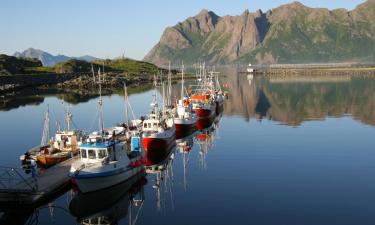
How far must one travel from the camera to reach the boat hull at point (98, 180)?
36844 mm

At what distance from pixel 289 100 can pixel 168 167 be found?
264 feet

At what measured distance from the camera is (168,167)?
1946 inches

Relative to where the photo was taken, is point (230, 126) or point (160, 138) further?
point (230, 126)

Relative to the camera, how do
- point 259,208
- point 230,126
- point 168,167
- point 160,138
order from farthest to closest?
1. point 230,126
2. point 160,138
3. point 168,167
4. point 259,208

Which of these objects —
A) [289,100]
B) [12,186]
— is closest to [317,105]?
[289,100]

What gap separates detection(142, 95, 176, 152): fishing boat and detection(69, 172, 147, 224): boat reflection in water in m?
10.9

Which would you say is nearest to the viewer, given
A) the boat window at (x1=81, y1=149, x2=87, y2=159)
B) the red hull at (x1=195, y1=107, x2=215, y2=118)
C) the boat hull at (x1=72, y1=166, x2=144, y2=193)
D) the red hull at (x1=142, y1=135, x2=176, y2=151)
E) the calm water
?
the calm water

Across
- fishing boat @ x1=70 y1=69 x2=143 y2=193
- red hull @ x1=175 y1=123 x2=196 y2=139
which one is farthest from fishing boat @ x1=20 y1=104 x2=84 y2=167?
red hull @ x1=175 y1=123 x2=196 y2=139

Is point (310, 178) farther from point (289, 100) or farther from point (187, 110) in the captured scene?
point (289, 100)

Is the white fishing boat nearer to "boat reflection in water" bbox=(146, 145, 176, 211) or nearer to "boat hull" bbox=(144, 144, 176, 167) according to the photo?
"boat reflection in water" bbox=(146, 145, 176, 211)

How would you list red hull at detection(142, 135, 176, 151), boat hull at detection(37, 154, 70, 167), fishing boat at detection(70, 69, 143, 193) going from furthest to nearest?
red hull at detection(142, 135, 176, 151)
boat hull at detection(37, 154, 70, 167)
fishing boat at detection(70, 69, 143, 193)

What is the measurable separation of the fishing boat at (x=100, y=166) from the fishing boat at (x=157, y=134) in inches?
445

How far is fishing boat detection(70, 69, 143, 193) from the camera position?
121 ft

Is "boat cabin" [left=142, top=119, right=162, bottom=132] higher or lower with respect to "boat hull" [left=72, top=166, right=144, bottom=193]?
higher
